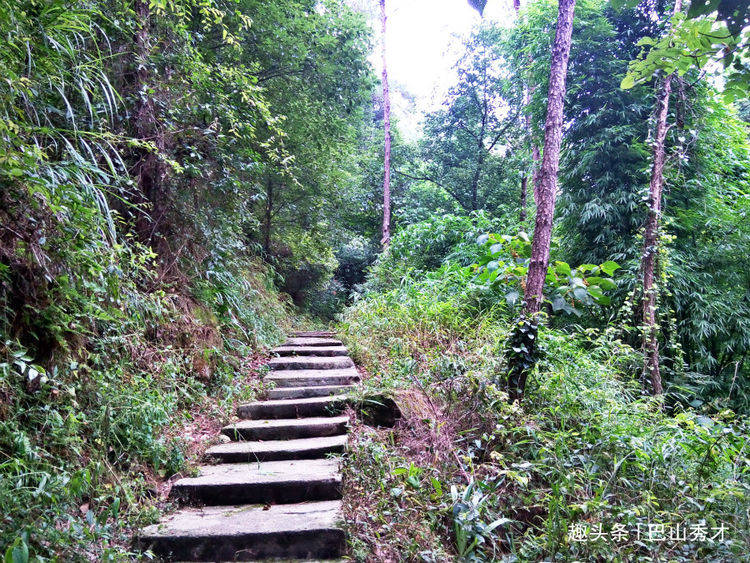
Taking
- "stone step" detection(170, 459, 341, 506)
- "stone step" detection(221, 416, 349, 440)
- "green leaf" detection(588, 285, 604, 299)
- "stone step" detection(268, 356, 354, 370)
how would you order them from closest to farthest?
"stone step" detection(170, 459, 341, 506) < "stone step" detection(221, 416, 349, 440) < "green leaf" detection(588, 285, 604, 299) < "stone step" detection(268, 356, 354, 370)

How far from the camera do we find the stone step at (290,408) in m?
3.55

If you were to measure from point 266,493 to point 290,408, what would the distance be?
111 cm

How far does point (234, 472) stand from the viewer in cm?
268

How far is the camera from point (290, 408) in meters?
3.58

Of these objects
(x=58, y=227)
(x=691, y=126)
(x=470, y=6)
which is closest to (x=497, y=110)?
(x=470, y=6)

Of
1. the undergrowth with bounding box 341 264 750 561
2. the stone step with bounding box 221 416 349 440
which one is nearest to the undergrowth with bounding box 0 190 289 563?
the stone step with bounding box 221 416 349 440

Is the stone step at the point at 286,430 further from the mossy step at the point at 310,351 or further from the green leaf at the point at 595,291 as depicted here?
the green leaf at the point at 595,291

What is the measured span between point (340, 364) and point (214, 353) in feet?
4.81

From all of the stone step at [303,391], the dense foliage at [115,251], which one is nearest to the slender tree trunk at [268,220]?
the dense foliage at [115,251]

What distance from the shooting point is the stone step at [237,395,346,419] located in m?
3.55

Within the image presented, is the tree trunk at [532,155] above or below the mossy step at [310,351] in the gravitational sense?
→ above

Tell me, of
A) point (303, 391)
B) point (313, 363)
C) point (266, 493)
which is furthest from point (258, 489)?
point (313, 363)

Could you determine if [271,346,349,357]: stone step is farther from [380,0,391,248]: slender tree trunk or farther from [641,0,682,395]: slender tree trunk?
[380,0,391,248]: slender tree trunk

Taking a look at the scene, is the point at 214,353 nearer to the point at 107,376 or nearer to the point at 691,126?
the point at 107,376
